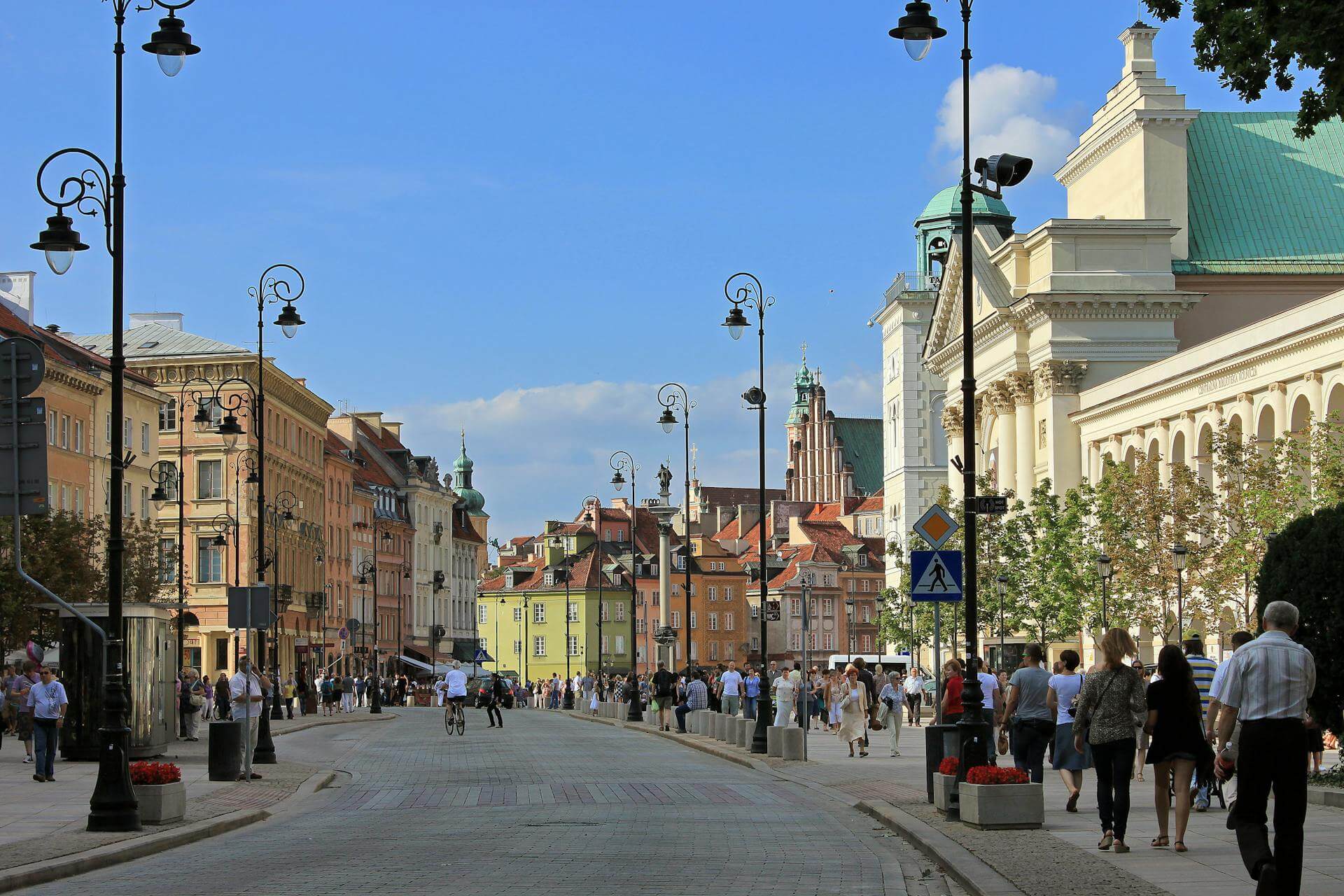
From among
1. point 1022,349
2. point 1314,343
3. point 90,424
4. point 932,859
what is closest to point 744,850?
point 932,859

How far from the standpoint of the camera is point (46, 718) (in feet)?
91.2

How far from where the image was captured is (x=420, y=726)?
58938 mm

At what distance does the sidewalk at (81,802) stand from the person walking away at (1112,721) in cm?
858

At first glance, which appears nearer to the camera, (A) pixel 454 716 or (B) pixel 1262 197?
(A) pixel 454 716

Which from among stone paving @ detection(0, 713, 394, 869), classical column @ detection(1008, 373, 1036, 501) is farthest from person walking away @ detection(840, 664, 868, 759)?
classical column @ detection(1008, 373, 1036, 501)

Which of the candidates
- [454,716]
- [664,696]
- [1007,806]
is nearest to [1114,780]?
[1007,806]

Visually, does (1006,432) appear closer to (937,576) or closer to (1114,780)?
(937,576)

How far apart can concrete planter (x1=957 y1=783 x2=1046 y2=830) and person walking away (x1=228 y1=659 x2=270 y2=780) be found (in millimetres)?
11299

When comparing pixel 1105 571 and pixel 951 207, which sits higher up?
pixel 951 207

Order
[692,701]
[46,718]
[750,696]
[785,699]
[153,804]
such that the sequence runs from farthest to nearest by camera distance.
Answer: [692,701], [750,696], [785,699], [46,718], [153,804]

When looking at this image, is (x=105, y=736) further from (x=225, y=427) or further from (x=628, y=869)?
(x=225, y=427)

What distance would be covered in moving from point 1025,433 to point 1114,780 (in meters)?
64.9

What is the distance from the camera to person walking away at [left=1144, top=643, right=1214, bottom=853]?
1655 centimetres

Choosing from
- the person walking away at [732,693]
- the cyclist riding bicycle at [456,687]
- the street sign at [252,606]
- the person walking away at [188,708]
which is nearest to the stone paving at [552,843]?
the street sign at [252,606]
